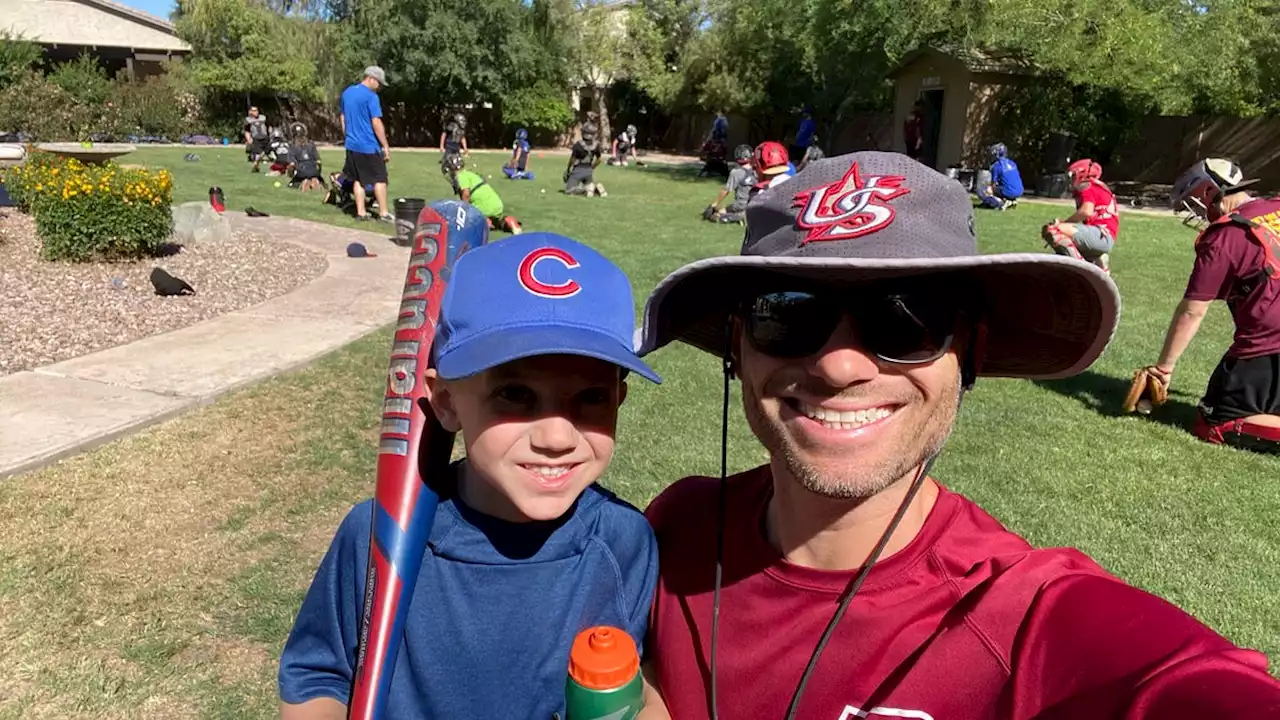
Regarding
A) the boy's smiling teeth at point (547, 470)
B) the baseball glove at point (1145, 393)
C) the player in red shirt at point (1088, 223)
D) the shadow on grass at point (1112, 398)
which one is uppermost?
the boy's smiling teeth at point (547, 470)

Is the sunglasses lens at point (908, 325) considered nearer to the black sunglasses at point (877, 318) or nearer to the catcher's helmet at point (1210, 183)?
the black sunglasses at point (877, 318)

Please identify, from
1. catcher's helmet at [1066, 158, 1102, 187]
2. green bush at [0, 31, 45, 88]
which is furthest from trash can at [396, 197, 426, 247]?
green bush at [0, 31, 45, 88]

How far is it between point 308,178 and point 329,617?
1941cm

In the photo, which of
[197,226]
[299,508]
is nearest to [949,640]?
[299,508]

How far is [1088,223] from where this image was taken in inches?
361

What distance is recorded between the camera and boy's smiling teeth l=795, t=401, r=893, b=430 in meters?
1.63

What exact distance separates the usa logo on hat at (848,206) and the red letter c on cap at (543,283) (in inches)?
20.5

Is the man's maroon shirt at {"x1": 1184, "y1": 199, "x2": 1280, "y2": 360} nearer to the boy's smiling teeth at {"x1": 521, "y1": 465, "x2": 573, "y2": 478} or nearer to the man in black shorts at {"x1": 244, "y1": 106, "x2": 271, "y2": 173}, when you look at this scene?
the boy's smiling teeth at {"x1": 521, "y1": 465, "x2": 573, "y2": 478}

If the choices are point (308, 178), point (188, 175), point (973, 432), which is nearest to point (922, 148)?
point (308, 178)

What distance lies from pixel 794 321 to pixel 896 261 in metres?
0.28

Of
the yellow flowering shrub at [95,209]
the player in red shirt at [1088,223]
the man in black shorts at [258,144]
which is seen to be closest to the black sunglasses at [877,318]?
the player in red shirt at [1088,223]

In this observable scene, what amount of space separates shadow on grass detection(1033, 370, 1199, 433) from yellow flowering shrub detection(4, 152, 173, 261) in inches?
374

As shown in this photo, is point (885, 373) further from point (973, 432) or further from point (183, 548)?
point (973, 432)

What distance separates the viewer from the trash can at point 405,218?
40.0 ft
